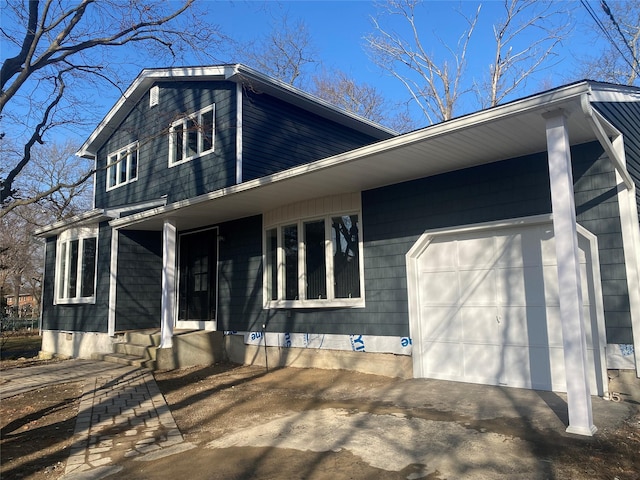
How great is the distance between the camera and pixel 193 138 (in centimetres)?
1141

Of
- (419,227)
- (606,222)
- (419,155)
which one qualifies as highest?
(419,155)

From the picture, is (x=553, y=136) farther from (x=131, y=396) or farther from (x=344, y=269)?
(x=131, y=396)

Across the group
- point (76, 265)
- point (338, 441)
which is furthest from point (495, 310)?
point (76, 265)

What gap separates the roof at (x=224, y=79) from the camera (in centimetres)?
1025

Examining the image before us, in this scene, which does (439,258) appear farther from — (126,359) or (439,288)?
(126,359)

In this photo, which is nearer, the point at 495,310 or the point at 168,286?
the point at 495,310

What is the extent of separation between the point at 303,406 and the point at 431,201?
3.43 meters

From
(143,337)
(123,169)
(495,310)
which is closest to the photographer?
(495,310)

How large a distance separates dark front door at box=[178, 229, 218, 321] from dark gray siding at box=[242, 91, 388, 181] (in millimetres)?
1919

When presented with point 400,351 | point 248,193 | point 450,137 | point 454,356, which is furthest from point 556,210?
point 248,193

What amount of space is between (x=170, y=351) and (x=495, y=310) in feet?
20.2

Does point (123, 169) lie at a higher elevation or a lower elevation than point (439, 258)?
higher

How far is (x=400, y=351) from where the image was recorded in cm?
707

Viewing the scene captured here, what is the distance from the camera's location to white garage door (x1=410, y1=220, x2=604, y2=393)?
5.70 metres
